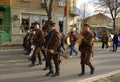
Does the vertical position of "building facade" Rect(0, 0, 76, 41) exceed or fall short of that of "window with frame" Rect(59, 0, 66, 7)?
it falls short

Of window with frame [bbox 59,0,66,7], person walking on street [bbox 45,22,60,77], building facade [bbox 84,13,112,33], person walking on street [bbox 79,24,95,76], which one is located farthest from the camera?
building facade [bbox 84,13,112,33]

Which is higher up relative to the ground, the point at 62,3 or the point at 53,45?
the point at 62,3

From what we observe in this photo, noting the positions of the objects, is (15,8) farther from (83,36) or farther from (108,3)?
(83,36)

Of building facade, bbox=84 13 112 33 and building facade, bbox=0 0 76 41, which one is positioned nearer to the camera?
building facade, bbox=0 0 76 41

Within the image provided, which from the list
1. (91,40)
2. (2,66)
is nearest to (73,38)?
(2,66)

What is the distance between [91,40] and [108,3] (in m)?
40.5

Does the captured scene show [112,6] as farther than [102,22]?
No

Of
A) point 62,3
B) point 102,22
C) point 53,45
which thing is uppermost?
point 62,3

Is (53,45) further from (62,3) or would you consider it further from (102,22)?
(102,22)

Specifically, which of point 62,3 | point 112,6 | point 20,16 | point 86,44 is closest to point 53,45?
point 86,44

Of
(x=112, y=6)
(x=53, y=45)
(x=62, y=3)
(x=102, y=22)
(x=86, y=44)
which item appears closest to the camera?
(x=53, y=45)

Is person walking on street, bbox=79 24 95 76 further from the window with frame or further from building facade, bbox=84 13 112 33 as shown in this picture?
building facade, bbox=84 13 112 33

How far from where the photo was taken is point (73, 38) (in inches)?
802

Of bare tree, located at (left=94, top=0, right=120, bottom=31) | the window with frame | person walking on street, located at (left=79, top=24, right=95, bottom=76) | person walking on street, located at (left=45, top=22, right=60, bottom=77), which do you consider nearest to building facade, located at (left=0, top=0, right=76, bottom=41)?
the window with frame
